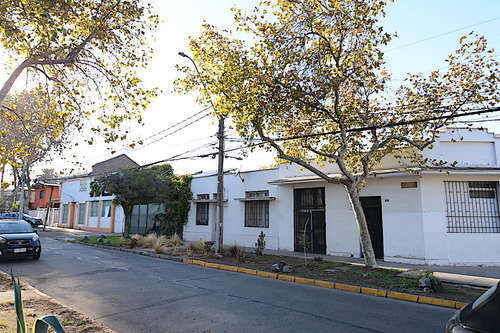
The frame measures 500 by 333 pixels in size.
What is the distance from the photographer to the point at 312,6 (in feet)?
34.8

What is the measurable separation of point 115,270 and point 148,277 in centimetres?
181

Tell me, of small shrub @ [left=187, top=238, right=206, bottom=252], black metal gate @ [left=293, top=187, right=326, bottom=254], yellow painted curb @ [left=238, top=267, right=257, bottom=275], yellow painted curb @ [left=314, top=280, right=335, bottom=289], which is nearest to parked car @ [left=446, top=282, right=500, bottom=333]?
yellow painted curb @ [left=314, top=280, right=335, bottom=289]

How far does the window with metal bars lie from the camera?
13703mm

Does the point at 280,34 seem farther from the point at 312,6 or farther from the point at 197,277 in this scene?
the point at 197,277

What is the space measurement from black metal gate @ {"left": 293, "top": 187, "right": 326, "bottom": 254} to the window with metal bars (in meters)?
5.49

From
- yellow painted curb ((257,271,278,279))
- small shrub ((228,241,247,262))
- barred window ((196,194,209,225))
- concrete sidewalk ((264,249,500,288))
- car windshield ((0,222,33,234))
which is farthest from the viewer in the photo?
barred window ((196,194,209,225))

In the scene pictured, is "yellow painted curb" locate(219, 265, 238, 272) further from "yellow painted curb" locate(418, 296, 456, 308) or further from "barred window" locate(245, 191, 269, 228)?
"barred window" locate(245, 191, 269, 228)

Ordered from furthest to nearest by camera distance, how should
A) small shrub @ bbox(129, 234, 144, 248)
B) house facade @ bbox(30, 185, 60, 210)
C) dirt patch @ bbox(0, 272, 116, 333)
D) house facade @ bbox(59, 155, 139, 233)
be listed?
house facade @ bbox(30, 185, 60, 210), house facade @ bbox(59, 155, 139, 233), small shrub @ bbox(129, 234, 144, 248), dirt patch @ bbox(0, 272, 116, 333)

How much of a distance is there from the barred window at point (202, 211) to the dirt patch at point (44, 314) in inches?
583

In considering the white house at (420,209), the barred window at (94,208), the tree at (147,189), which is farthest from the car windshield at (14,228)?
the barred window at (94,208)

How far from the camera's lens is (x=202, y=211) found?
2273 cm

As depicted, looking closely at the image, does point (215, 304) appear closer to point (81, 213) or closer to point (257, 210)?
point (257, 210)

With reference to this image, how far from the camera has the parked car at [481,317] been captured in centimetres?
243

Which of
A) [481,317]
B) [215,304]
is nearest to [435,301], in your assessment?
[215,304]
